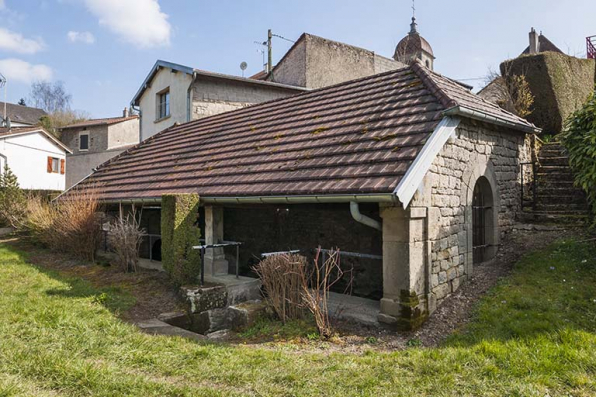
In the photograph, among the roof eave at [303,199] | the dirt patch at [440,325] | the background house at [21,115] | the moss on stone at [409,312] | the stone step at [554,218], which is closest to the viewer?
the dirt patch at [440,325]

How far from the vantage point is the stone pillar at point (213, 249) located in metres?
8.23

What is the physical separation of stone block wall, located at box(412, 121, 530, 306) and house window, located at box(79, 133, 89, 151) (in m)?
32.8

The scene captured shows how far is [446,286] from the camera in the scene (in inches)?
254

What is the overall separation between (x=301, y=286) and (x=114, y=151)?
85.1 feet

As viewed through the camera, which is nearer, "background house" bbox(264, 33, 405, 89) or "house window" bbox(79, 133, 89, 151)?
"background house" bbox(264, 33, 405, 89)

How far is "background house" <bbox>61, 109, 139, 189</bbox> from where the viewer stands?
1217 inches

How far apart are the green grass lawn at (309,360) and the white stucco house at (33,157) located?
2409 cm

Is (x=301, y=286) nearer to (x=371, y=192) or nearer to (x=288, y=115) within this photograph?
(x=371, y=192)

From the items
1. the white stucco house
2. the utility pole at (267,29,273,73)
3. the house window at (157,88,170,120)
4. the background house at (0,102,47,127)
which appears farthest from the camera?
the background house at (0,102,47,127)

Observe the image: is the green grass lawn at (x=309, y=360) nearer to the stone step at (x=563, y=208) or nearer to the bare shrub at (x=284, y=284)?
the bare shrub at (x=284, y=284)

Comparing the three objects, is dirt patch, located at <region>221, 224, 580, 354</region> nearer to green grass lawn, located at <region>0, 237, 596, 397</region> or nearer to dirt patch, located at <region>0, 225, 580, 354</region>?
dirt patch, located at <region>0, 225, 580, 354</region>

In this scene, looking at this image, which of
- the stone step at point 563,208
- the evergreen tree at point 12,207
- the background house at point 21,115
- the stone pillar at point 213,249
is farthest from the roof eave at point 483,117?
the background house at point 21,115

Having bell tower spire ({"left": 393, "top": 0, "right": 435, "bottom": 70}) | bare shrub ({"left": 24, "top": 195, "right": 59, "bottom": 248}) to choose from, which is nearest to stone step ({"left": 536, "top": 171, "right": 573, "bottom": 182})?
bare shrub ({"left": 24, "top": 195, "right": 59, "bottom": 248})

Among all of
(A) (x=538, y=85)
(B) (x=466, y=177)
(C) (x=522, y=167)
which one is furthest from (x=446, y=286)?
(A) (x=538, y=85)
